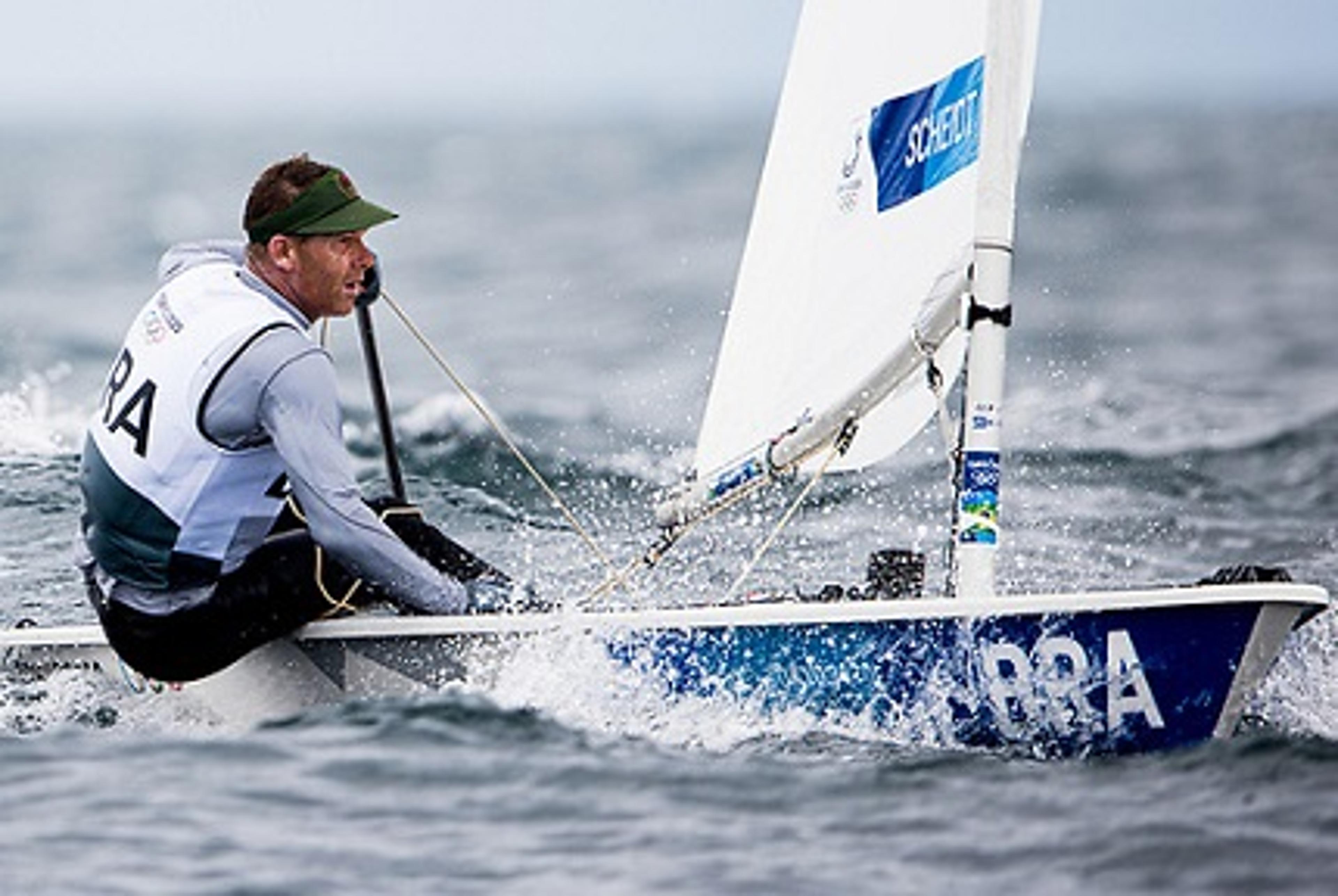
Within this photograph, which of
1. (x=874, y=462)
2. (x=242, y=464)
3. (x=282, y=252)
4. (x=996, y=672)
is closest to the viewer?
(x=996, y=672)

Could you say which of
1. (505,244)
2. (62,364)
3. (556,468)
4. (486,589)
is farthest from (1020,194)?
(486,589)

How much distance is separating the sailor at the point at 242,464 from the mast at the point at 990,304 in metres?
1.01

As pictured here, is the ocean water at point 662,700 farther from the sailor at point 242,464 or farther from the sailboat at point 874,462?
the sailor at point 242,464

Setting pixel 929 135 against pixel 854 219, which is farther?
pixel 854 219

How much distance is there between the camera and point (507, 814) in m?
4.50

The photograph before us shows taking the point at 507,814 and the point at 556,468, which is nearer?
the point at 507,814

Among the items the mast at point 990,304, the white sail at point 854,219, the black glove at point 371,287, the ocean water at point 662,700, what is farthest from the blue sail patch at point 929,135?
the ocean water at point 662,700

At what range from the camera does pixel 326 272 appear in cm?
508

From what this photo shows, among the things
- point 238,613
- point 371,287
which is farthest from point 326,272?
point 238,613

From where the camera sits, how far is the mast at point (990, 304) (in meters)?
4.94

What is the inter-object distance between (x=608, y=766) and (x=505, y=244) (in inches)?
985

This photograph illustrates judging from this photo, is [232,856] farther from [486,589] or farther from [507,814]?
[486,589]

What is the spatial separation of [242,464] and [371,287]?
0.76 meters

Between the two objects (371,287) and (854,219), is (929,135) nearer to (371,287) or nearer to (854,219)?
(854,219)
